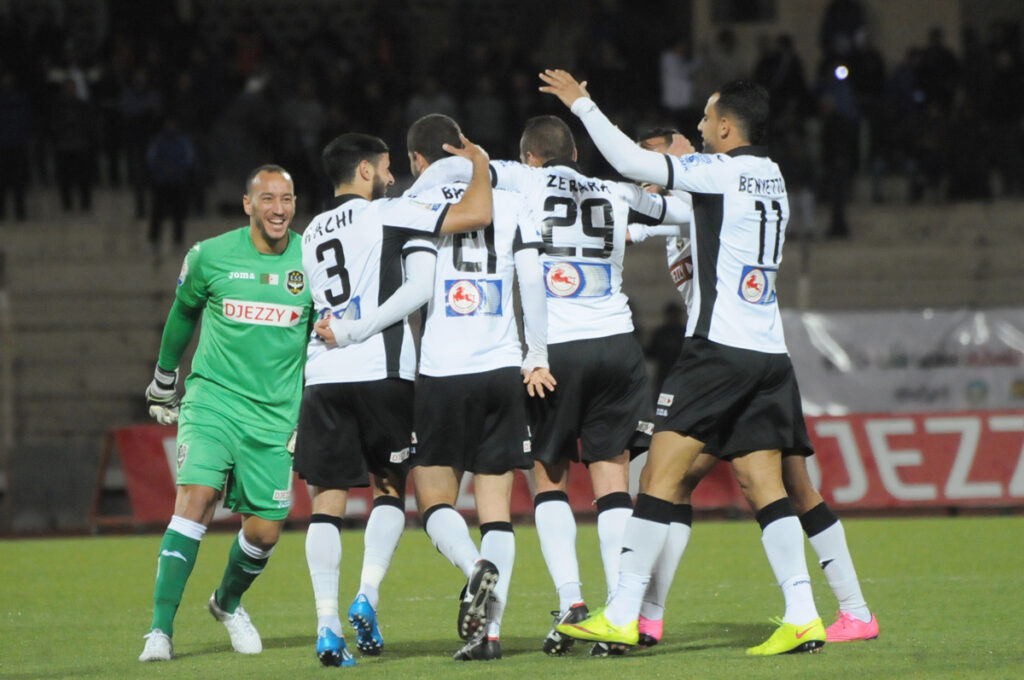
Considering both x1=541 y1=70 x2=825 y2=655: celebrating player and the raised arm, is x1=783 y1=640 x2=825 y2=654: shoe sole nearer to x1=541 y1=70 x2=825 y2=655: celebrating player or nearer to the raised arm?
x1=541 y1=70 x2=825 y2=655: celebrating player

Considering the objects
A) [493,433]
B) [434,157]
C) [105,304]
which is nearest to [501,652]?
[493,433]

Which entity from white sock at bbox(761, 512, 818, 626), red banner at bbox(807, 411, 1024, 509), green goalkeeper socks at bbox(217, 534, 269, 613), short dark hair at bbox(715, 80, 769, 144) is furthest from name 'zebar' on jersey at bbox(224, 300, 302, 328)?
red banner at bbox(807, 411, 1024, 509)

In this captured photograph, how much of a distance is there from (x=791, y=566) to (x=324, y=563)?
204 centimetres

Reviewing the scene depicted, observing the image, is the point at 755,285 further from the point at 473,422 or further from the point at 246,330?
the point at 246,330

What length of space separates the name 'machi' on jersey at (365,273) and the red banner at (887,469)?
24.7 ft

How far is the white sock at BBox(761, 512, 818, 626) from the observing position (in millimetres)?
6359

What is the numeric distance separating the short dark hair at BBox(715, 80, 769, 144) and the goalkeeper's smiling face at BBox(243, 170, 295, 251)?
2.14m

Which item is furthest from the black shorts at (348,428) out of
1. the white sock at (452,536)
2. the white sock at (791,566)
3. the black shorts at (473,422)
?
→ the white sock at (791,566)

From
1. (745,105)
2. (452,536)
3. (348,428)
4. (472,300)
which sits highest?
(745,105)

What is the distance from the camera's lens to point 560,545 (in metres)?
6.90

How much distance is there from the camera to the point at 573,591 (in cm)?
682

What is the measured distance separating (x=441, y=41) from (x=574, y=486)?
11420 mm

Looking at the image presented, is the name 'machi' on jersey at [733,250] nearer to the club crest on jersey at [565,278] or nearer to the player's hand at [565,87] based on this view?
the player's hand at [565,87]

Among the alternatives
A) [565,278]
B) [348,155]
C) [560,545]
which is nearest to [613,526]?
[560,545]
